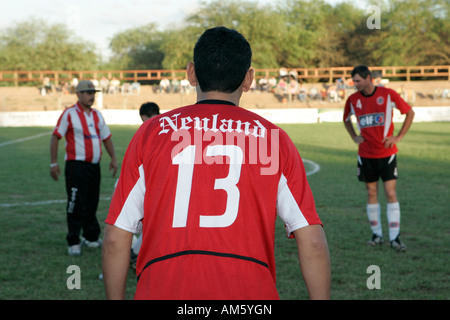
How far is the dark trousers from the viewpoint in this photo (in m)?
7.24

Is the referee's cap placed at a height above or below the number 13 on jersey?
above

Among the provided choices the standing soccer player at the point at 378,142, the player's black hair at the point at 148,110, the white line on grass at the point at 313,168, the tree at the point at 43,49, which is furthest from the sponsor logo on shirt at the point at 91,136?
the tree at the point at 43,49

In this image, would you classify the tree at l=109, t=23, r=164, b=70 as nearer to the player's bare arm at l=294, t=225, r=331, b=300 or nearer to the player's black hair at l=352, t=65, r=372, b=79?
the player's black hair at l=352, t=65, r=372, b=79

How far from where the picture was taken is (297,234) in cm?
209

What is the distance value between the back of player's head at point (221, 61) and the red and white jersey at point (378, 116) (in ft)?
18.6

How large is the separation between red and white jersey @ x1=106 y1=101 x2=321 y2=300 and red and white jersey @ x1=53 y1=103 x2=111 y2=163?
5.39 meters

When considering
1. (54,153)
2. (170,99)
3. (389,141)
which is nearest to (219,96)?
(389,141)

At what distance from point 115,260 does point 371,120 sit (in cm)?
601

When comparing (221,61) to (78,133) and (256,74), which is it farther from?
(256,74)

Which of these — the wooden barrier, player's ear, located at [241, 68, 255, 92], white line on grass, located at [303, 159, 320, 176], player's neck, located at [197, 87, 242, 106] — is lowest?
white line on grass, located at [303, 159, 320, 176]

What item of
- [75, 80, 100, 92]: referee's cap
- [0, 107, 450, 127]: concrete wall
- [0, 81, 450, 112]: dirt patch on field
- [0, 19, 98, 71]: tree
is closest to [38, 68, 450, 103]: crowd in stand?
[0, 81, 450, 112]: dirt patch on field

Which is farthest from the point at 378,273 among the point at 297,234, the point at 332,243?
the point at 297,234

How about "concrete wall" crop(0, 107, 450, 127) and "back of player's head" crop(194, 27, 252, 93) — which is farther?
"concrete wall" crop(0, 107, 450, 127)
